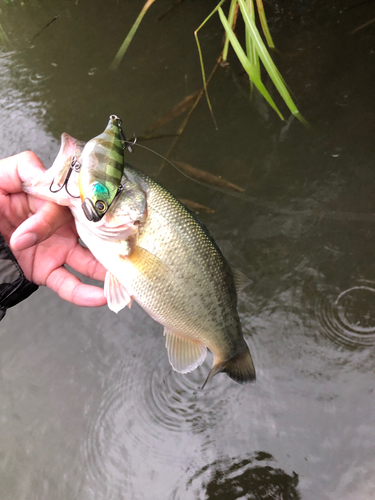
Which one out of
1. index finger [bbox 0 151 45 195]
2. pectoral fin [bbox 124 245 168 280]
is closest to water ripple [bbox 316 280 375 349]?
pectoral fin [bbox 124 245 168 280]

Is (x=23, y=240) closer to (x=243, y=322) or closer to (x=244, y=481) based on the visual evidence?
(x=243, y=322)

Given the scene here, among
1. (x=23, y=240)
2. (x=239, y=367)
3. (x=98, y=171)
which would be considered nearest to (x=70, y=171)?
(x=98, y=171)

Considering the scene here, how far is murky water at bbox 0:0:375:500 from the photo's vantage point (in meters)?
2.10

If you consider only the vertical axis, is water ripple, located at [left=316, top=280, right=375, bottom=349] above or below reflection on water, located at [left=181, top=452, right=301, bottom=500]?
above

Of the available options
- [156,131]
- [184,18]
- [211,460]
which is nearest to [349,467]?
[211,460]

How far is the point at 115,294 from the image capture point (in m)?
1.74

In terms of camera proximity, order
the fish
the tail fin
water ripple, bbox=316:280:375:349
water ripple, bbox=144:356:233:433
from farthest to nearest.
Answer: water ripple, bbox=316:280:375:349 → water ripple, bbox=144:356:233:433 → the tail fin → the fish

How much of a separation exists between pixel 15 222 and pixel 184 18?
2.90 m

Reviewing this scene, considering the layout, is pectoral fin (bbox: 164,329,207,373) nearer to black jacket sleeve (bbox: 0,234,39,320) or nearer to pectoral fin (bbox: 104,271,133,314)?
pectoral fin (bbox: 104,271,133,314)

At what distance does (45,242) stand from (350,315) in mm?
1847

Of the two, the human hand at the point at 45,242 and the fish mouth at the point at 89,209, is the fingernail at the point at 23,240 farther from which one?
the fish mouth at the point at 89,209

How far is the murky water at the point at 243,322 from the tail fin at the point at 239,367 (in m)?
0.45

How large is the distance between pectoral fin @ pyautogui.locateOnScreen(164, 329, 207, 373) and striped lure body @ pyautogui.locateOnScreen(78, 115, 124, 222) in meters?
0.76

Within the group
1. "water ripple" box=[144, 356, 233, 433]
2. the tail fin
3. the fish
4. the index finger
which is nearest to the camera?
the fish
